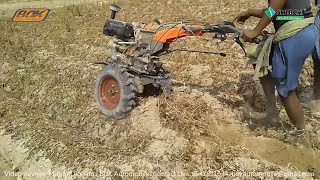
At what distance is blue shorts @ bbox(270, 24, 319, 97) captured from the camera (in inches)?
127

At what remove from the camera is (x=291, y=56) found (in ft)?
10.8

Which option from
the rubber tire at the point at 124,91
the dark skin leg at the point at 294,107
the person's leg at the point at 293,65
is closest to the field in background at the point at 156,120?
the rubber tire at the point at 124,91

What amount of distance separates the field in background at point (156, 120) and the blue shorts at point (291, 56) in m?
0.68

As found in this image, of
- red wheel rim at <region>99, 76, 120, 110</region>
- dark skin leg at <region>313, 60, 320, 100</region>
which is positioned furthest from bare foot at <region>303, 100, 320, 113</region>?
red wheel rim at <region>99, 76, 120, 110</region>

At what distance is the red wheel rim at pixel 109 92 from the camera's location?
452 centimetres

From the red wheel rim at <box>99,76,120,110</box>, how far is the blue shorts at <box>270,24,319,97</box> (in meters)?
2.10

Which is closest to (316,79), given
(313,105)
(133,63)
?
(313,105)

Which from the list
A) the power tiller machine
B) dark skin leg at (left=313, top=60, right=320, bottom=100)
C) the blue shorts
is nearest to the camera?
the blue shorts

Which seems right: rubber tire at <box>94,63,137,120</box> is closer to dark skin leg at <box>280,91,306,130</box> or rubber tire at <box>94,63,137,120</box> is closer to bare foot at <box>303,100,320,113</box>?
dark skin leg at <box>280,91,306,130</box>

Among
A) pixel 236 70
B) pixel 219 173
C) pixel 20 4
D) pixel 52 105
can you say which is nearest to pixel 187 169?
pixel 219 173

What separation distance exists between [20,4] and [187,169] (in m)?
13.5

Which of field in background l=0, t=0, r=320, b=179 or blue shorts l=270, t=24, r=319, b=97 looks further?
field in background l=0, t=0, r=320, b=179

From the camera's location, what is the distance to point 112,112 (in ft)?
14.6

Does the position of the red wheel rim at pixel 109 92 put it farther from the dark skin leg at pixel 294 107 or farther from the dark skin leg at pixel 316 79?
the dark skin leg at pixel 316 79
